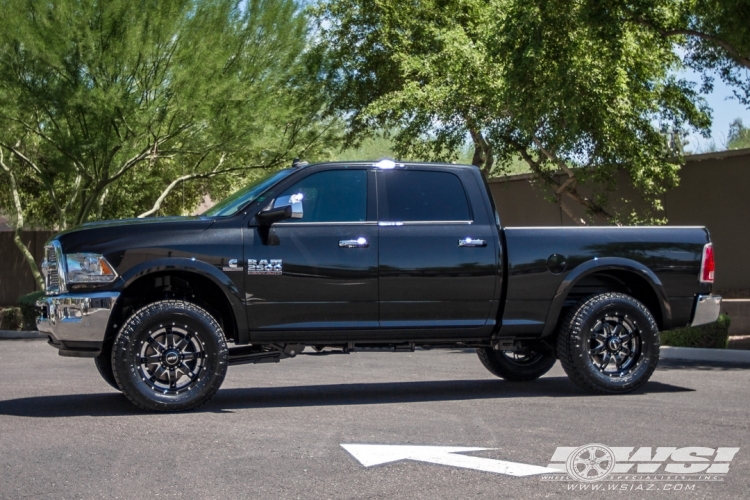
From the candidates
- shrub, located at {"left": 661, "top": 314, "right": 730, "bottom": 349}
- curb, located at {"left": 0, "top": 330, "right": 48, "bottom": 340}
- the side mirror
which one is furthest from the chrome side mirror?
curb, located at {"left": 0, "top": 330, "right": 48, "bottom": 340}

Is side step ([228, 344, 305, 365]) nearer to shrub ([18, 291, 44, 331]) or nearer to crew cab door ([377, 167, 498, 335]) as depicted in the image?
crew cab door ([377, 167, 498, 335])

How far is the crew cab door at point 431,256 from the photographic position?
9.27 m

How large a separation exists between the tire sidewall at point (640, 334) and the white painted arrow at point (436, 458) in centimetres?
289

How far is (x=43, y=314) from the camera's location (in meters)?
8.85

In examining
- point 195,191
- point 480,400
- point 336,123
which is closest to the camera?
point 480,400

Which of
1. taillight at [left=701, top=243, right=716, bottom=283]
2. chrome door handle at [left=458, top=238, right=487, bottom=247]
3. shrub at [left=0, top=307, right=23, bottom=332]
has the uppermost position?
chrome door handle at [left=458, top=238, right=487, bottom=247]

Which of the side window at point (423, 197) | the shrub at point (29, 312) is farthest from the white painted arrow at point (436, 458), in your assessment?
the shrub at point (29, 312)

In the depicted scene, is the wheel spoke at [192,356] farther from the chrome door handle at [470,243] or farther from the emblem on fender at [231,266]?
the chrome door handle at [470,243]

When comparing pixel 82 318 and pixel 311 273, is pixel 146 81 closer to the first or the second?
pixel 311 273

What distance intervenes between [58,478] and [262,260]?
315cm

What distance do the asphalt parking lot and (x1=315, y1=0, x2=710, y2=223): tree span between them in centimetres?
659

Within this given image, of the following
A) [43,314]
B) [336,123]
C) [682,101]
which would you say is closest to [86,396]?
[43,314]

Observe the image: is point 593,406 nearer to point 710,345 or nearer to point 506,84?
point 710,345

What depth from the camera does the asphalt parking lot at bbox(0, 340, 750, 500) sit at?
19.6ft
